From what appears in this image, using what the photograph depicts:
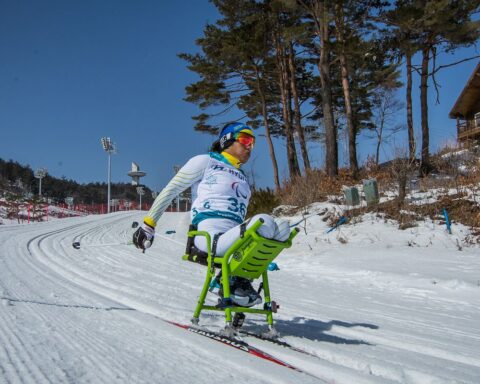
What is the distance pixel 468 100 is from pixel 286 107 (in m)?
16.2

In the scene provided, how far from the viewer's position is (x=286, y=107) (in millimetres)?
20328

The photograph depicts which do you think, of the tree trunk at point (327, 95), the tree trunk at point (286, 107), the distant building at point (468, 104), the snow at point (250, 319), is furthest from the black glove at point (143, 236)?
the distant building at point (468, 104)

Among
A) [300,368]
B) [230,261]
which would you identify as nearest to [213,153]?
[230,261]

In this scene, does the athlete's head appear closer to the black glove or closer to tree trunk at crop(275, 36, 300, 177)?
the black glove

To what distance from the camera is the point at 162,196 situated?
2754mm

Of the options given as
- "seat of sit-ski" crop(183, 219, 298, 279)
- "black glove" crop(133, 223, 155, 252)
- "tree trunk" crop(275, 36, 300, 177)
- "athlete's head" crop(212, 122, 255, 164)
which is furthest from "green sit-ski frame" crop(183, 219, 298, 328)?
"tree trunk" crop(275, 36, 300, 177)

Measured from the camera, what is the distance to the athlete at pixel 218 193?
8.49 feet

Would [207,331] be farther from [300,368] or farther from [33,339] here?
[33,339]

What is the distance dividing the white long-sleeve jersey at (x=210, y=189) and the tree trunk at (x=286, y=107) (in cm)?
1714

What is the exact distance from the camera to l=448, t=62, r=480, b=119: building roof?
26203 mm

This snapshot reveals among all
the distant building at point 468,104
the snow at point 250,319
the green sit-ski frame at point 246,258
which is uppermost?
the distant building at point 468,104

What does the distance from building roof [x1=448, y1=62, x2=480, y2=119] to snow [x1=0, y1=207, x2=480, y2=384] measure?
75.0ft

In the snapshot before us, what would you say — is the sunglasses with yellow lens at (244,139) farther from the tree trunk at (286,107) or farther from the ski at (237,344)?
the tree trunk at (286,107)

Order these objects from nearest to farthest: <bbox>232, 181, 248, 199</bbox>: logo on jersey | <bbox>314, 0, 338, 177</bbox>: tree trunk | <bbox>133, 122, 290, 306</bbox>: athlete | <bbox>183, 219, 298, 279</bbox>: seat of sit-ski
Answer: <bbox>183, 219, 298, 279</bbox>: seat of sit-ski
<bbox>133, 122, 290, 306</bbox>: athlete
<bbox>232, 181, 248, 199</bbox>: logo on jersey
<bbox>314, 0, 338, 177</bbox>: tree trunk
